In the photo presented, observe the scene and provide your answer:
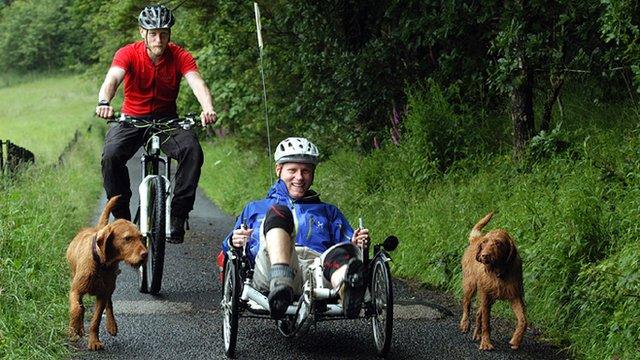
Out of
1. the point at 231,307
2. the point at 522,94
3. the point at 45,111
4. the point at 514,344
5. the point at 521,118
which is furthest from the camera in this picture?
the point at 45,111

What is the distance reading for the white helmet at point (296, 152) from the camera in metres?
6.83

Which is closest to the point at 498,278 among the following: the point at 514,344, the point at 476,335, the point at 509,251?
the point at 509,251

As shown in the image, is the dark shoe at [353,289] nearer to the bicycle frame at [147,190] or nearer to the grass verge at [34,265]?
the grass verge at [34,265]

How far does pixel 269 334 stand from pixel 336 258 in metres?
1.08

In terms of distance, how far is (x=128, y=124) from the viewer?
854 centimetres

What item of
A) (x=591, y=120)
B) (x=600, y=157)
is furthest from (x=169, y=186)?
(x=591, y=120)

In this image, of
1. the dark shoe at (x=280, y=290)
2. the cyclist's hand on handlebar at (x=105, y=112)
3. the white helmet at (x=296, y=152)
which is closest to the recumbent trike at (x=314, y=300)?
the dark shoe at (x=280, y=290)

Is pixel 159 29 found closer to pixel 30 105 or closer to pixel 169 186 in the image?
pixel 169 186

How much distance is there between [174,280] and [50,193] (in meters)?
5.34

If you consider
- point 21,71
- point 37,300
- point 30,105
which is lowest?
point 37,300

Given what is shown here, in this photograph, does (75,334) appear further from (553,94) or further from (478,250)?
(553,94)

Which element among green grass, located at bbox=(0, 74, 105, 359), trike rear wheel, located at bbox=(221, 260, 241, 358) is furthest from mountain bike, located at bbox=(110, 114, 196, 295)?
trike rear wheel, located at bbox=(221, 260, 241, 358)

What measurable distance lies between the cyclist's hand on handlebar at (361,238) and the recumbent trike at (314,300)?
0.26ft

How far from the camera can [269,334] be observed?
720 cm
